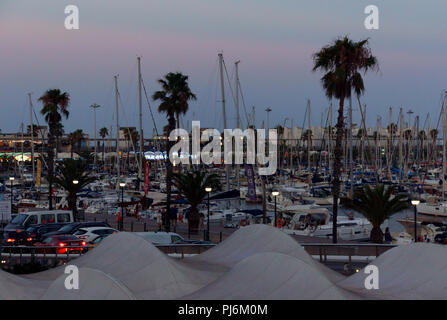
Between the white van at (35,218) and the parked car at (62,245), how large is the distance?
906 cm

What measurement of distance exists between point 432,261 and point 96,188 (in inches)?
2850

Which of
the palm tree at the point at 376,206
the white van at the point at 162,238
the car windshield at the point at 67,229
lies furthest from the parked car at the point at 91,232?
the palm tree at the point at 376,206

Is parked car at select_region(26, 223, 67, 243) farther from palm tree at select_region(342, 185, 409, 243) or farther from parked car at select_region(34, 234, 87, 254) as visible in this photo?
palm tree at select_region(342, 185, 409, 243)

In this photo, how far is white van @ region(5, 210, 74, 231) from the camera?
3566 cm

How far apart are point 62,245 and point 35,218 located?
11.8 meters

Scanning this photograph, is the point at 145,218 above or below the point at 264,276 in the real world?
below

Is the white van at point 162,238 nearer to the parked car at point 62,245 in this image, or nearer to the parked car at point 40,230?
the parked car at point 62,245

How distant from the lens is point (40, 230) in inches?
1256

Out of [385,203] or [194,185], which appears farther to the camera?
[194,185]

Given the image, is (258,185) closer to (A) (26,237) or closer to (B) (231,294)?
(A) (26,237)
